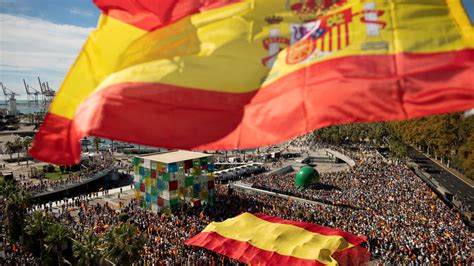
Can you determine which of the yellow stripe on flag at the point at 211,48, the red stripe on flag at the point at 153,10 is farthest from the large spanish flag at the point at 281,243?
the red stripe on flag at the point at 153,10

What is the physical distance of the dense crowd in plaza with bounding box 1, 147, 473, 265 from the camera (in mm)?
25333

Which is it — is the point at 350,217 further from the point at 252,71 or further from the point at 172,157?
the point at 252,71

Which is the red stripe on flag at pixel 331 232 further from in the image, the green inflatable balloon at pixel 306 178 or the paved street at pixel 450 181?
the paved street at pixel 450 181

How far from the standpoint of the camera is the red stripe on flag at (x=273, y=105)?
5.94 metres

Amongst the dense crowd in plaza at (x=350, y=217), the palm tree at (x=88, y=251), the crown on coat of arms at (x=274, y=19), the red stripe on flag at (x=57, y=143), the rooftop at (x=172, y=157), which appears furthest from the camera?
the rooftop at (x=172, y=157)

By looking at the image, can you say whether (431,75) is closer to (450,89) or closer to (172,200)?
(450,89)

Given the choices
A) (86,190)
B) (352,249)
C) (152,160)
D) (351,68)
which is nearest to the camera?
(351,68)

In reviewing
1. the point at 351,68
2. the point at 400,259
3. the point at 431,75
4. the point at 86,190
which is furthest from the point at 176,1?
the point at 86,190

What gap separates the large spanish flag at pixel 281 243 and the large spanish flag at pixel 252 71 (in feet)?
46.0

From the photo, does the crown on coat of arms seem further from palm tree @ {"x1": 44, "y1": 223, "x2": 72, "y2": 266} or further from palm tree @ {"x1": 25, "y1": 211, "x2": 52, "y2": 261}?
palm tree @ {"x1": 25, "y1": 211, "x2": 52, "y2": 261}

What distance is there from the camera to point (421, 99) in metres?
5.94

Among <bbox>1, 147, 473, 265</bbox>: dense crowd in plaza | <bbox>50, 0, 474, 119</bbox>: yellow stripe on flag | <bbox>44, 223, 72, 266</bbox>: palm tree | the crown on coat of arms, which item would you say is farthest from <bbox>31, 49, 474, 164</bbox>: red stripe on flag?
<bbox>44, 223, 72, 266</bbox>: palm tree

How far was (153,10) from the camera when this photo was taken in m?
7.55

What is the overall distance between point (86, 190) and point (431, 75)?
62.0 metres
